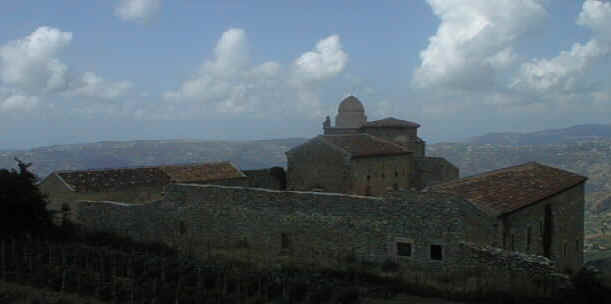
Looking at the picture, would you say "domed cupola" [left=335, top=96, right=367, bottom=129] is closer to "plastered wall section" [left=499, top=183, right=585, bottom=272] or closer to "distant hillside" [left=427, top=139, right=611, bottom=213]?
"plastered wall section" [left=499, top=183, right=585, bottom=272]

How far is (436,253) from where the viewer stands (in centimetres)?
1695

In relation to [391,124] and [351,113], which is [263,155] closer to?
[351,113]

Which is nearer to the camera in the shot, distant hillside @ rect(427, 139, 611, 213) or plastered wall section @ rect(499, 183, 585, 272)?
Answer: plastered wall section @ rect(499, 183, 585, 272)

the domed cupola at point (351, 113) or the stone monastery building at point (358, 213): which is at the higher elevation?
the domed cupola at point (351, 113)

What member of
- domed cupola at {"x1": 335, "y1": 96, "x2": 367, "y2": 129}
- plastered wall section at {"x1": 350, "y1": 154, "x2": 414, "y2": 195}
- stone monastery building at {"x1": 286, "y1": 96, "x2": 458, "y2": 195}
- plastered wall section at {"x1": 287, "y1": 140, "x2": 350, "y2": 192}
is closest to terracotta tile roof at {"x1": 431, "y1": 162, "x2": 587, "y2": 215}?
plastered wall section at {"x1": 350, "y1": 154, "x2": 414, "y2": 195}

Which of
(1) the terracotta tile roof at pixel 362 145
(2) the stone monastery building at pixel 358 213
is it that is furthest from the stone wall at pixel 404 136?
(2) the stone monastery building at pixel 358 213

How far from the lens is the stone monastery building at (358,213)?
1686 cm

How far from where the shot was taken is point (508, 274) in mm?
15242

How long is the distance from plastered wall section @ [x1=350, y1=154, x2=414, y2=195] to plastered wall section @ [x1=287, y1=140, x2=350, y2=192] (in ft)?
2.40

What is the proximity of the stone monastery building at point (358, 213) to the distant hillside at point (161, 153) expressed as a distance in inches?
3620

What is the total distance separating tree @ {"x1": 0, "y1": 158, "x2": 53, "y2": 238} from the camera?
69.7 ft

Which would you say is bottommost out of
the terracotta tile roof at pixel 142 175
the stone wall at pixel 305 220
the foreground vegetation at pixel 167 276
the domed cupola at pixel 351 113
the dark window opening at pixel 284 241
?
the foreground vegetation at pixel 167 276

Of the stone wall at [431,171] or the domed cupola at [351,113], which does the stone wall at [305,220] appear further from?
the domed cupola at [351,113]

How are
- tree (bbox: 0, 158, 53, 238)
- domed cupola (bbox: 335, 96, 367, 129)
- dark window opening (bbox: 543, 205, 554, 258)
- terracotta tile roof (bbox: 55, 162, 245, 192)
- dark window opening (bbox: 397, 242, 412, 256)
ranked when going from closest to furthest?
dark window opening (bbox: 397, 242, 412, 256), dark window opening (bbox: 543, 205, 554, 258), tree (bbox: 0, 158, 53, 238), terracotta tile roof (bbox: 55, 162, 245, 192), domed cupola (bbox: 335, 96, 367, 129)
